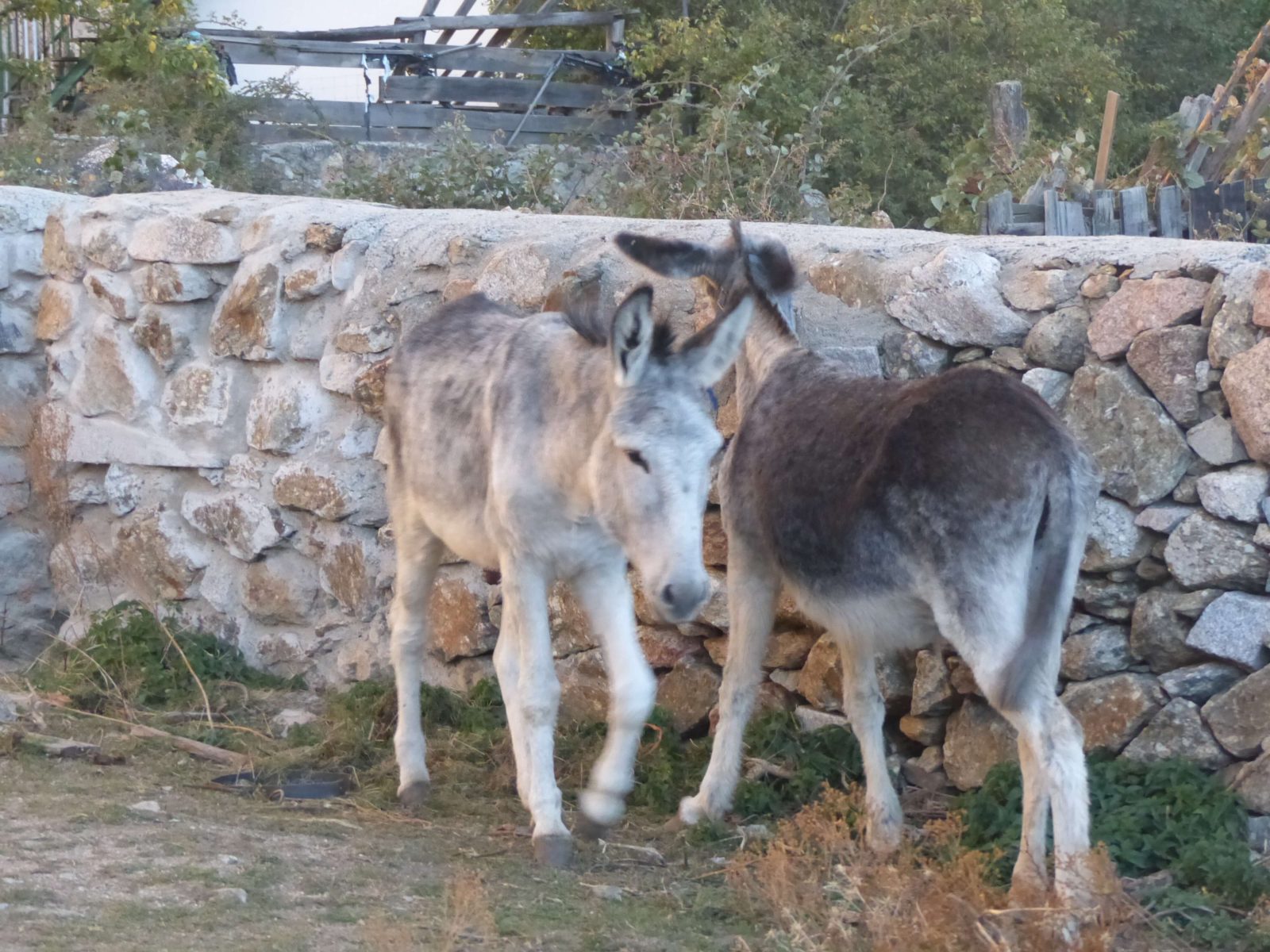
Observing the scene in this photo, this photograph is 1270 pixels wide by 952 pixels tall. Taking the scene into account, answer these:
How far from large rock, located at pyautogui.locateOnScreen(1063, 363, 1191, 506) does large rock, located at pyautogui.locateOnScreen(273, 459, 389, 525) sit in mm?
2570

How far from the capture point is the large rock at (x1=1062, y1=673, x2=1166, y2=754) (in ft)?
12.8

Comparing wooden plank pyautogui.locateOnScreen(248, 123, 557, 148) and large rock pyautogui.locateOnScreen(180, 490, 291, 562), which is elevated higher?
Answer: wooden plank pyautogui.locateOnScreen(248, 123, 557, 148)

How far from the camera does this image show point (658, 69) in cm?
1380

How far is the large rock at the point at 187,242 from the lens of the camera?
601 centimetres

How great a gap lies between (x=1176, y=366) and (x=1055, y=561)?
79 centimetres

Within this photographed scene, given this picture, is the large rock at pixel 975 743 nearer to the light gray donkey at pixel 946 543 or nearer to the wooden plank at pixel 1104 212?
the light gray donkey at pixel 946 543

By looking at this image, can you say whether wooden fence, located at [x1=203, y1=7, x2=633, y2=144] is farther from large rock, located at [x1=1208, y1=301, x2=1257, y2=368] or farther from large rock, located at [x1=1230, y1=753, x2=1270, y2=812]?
large rock, located at [x1=1230, y1=753, x2=1270, y2=812]

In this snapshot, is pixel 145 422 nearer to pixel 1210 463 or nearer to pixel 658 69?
pixel 1210 463

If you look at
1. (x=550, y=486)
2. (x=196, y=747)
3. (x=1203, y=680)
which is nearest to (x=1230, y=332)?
(x=1203, y=680)

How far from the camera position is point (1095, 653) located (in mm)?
4004

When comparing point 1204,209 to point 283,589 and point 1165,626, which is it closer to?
point 1165,626

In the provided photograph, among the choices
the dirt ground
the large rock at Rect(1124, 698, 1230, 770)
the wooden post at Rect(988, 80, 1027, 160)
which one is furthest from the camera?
the wooden post at Rect(988, 80, 1027, 160)

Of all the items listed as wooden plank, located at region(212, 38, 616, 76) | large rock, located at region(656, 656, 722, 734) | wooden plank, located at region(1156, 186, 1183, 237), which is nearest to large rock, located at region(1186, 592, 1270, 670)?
large rock, located at region(656, 656, 722, 734)

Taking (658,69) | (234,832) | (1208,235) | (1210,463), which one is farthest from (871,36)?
(234,832)
